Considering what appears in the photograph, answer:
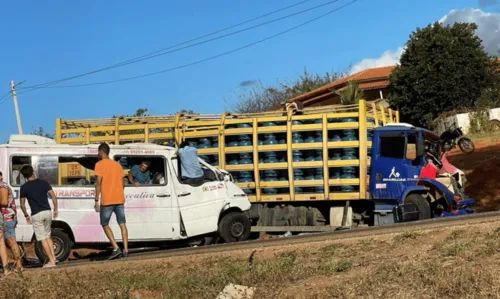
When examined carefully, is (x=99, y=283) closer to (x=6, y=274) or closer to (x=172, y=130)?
(x=6, y=274)

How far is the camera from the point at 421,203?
1430 cm

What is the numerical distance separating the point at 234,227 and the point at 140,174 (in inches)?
92.4

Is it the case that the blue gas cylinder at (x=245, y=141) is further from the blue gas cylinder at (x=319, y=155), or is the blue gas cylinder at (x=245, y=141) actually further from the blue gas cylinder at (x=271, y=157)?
the blue gas cylinder at (x=319, y=155)

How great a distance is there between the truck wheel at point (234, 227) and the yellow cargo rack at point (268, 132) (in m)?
1.45

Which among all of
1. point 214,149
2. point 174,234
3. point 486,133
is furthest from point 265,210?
point 486,133

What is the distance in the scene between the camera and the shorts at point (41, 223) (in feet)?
35.7

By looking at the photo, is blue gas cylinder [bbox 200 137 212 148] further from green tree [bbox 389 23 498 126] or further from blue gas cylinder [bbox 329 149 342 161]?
green tree [bbox 389 23 498 126]

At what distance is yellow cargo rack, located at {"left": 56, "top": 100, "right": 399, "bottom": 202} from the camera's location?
48.0ft

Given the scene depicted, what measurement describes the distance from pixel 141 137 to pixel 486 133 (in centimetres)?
2157

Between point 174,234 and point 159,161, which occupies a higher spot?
point 159,161

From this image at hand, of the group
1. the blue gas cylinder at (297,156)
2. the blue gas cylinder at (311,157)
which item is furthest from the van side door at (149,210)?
the blue gas cylinder at (311,157)

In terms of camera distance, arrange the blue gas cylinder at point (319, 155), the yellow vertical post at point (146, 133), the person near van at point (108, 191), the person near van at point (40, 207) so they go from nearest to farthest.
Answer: the person near van at point (40, 207), the person near van at point (108, 191), the blue gas cylinder at point (319, 155), the yellow vertical post at point (146, 133)

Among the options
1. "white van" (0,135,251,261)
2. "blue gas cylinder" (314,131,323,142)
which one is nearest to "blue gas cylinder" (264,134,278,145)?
"blue gas cylinder" (314,131,323,142)

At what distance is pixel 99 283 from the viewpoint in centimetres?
850
